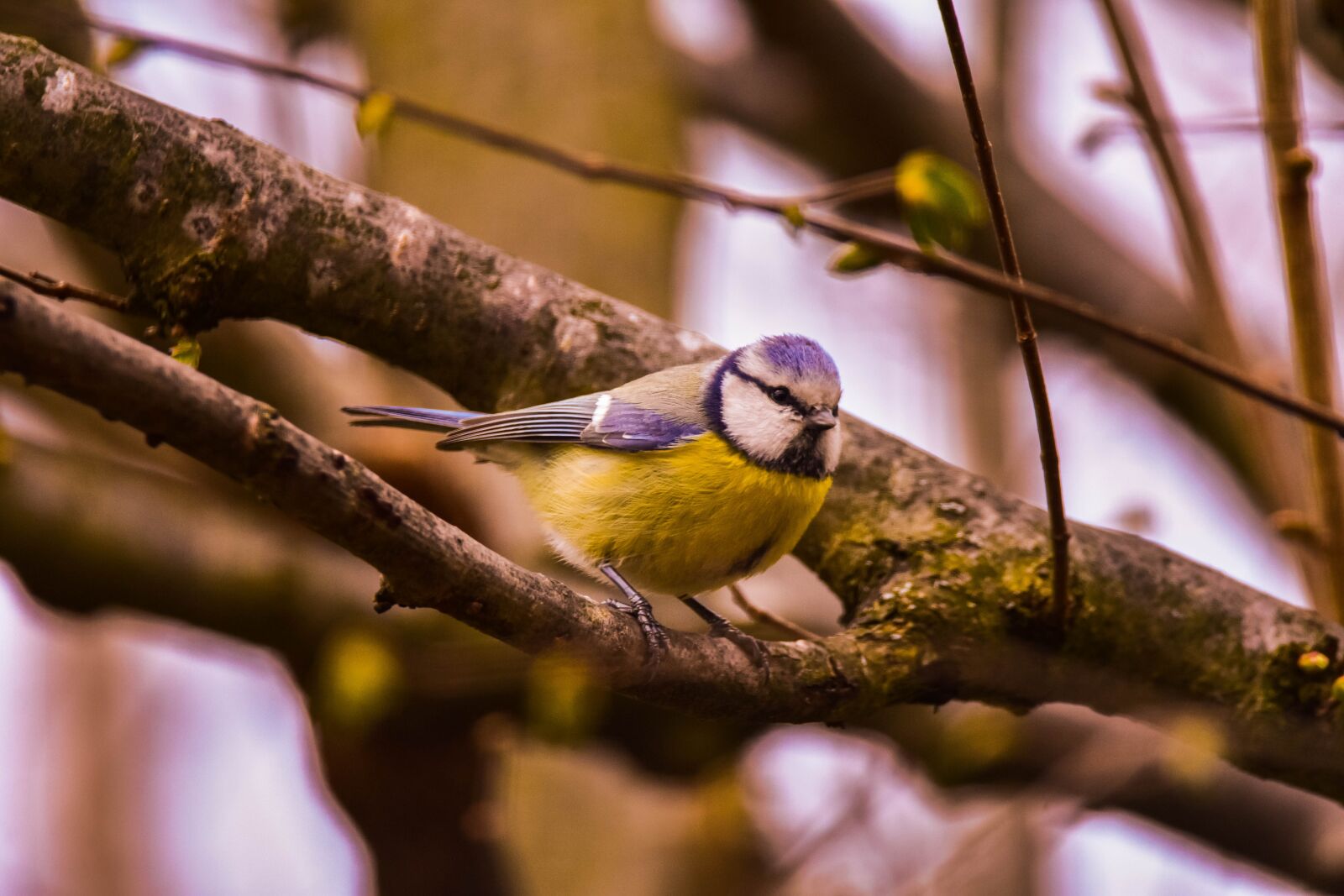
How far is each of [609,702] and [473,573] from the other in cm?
201

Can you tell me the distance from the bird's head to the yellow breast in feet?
0.13

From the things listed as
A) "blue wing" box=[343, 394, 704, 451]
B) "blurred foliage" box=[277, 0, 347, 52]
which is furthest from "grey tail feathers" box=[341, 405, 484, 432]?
"blurred foliage" box=[277, 0, 347, 52]

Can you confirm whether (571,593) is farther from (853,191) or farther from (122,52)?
(122,52)

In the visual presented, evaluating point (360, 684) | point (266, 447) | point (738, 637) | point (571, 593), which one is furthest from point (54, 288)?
point (360, 684)

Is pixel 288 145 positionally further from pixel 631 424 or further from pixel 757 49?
pixel 631 424

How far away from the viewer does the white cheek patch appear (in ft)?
8.15

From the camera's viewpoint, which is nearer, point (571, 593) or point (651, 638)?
point (571, 593)

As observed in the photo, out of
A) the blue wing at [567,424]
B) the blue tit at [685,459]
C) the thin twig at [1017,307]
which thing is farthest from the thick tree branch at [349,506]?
the blue wing at [567,424]

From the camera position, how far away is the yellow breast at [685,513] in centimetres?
239

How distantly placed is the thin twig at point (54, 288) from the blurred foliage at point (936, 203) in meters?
1.27

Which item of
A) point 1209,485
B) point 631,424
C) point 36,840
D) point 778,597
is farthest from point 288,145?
point 36,840

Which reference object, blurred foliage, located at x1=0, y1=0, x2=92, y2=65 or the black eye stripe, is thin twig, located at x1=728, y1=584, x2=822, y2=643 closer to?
the black eye stripe

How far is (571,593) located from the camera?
5.71 ft

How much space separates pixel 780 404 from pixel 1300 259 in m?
1.11
